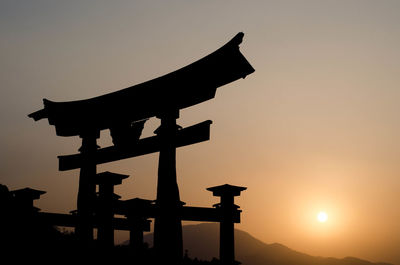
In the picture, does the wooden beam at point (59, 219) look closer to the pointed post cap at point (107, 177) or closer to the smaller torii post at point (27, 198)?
the smaller torii post at point (27, 198)

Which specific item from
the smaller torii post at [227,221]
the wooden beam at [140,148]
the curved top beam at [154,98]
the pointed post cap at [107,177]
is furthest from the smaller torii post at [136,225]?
the curved top beam at [154,98]

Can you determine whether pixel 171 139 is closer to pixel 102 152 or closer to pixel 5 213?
pixel 102 152

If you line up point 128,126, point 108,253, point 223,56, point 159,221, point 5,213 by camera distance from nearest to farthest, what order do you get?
1. point 223,56
2. point 159,221
3. point 128,126
4. point 108,253
5. point 5,213

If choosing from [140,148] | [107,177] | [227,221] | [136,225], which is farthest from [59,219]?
[227,221]

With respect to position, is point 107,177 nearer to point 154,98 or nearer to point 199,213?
point 199,213

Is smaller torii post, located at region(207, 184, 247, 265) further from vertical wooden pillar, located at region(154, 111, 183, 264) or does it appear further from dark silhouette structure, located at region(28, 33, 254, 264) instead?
vertical wooden pillar, located at region(154, 111, 183, 264)

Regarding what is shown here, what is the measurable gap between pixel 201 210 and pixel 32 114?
4.70 meters

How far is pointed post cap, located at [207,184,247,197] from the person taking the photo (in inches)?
409

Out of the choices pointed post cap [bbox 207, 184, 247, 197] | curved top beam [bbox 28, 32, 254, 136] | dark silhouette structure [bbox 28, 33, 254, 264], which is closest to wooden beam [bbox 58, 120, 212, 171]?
dark silhouette structure [bbox 28, 33, 254, 264]

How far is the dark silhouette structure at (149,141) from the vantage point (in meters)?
8.05

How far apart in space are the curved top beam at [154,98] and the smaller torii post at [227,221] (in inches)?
103

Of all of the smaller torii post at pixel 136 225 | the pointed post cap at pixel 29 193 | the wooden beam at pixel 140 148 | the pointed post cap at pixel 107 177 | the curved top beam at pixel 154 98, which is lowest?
the smaller torii post at pixel 136 225

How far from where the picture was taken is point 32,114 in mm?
11086

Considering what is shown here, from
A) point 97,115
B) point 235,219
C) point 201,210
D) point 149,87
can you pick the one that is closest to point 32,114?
point 97,115
